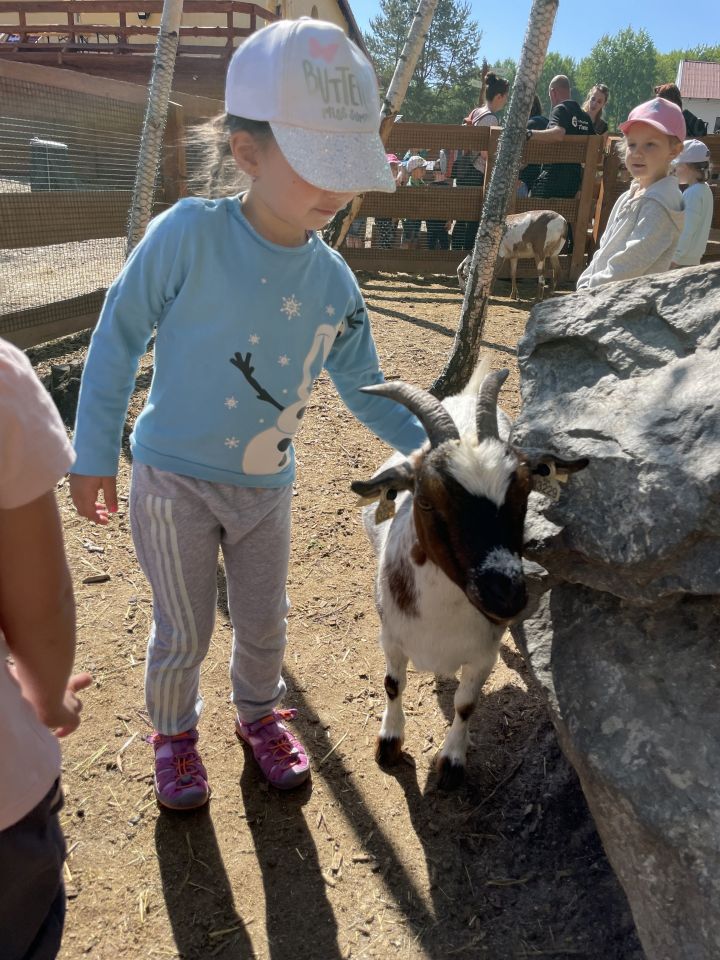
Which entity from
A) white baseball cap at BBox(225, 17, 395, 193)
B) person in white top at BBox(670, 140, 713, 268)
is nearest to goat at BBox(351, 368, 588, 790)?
white baseball cap at BBox(225, 17, 395, 193)

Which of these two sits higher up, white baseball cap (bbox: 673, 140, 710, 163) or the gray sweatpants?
white baseball cap (bbox: 673, 140, 710, 163)

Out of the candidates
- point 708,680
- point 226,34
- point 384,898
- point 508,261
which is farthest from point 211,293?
point 226,34

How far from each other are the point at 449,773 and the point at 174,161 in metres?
7.75

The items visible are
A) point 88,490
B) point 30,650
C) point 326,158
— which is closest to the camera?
point 30,650

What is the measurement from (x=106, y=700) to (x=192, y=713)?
0.66 meters

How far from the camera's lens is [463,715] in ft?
9.57

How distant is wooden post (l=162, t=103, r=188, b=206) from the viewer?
8.19m

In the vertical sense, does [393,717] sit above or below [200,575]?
below

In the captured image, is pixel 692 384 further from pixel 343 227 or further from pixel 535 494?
pixel 343 227

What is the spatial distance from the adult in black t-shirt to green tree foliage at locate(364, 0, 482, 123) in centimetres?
4100

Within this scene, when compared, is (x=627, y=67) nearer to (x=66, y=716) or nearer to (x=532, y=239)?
(x=532, y=239)

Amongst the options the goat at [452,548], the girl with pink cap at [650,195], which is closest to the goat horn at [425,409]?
the goat at [452,548]

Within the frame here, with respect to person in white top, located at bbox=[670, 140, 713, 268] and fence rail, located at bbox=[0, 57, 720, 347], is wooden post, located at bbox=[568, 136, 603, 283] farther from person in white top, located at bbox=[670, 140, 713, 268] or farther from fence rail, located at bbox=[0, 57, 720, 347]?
person in white top, located at bbox=[670, 140, 713, 268]

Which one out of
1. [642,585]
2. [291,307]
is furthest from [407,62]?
[642,585]
